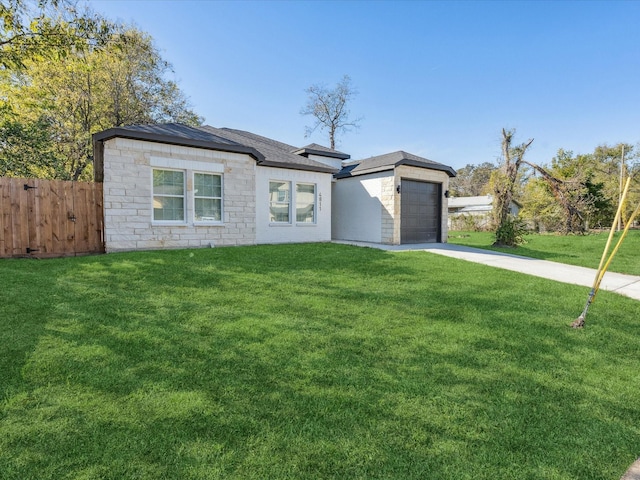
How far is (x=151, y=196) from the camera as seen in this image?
370 inches

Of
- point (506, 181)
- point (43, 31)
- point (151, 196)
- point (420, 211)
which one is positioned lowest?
point (420, 211)

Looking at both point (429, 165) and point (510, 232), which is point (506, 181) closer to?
point (510, 232)

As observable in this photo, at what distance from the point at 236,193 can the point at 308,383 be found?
8.70 meters

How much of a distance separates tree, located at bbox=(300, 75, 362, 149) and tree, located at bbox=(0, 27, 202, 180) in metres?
13.2

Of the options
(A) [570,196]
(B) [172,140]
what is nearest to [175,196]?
(B) [172,140]

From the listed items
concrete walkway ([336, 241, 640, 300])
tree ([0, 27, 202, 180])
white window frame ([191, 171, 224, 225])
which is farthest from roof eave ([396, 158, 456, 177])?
tree ([0, 27, 202, 180])

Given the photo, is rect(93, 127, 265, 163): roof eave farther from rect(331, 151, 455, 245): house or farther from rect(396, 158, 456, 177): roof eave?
rect(396, 158, 456, 177): roof eave

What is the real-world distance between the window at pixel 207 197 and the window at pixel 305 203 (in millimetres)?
2983

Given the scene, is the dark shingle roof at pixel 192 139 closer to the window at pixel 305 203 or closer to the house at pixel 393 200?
the window at pixel 305 203

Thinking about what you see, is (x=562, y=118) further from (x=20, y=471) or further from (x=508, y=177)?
(x=20, y=471)

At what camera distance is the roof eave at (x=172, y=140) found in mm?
8711

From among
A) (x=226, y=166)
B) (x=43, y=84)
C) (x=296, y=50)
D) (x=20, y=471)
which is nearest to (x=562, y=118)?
(x=296, y=50)

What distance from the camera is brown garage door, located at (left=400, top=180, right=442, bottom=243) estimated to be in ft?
43.2

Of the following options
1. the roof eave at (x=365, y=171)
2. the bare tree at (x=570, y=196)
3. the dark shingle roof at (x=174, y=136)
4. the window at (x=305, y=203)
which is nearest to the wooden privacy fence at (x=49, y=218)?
the dark shingle roof at (x=174, y=136)
